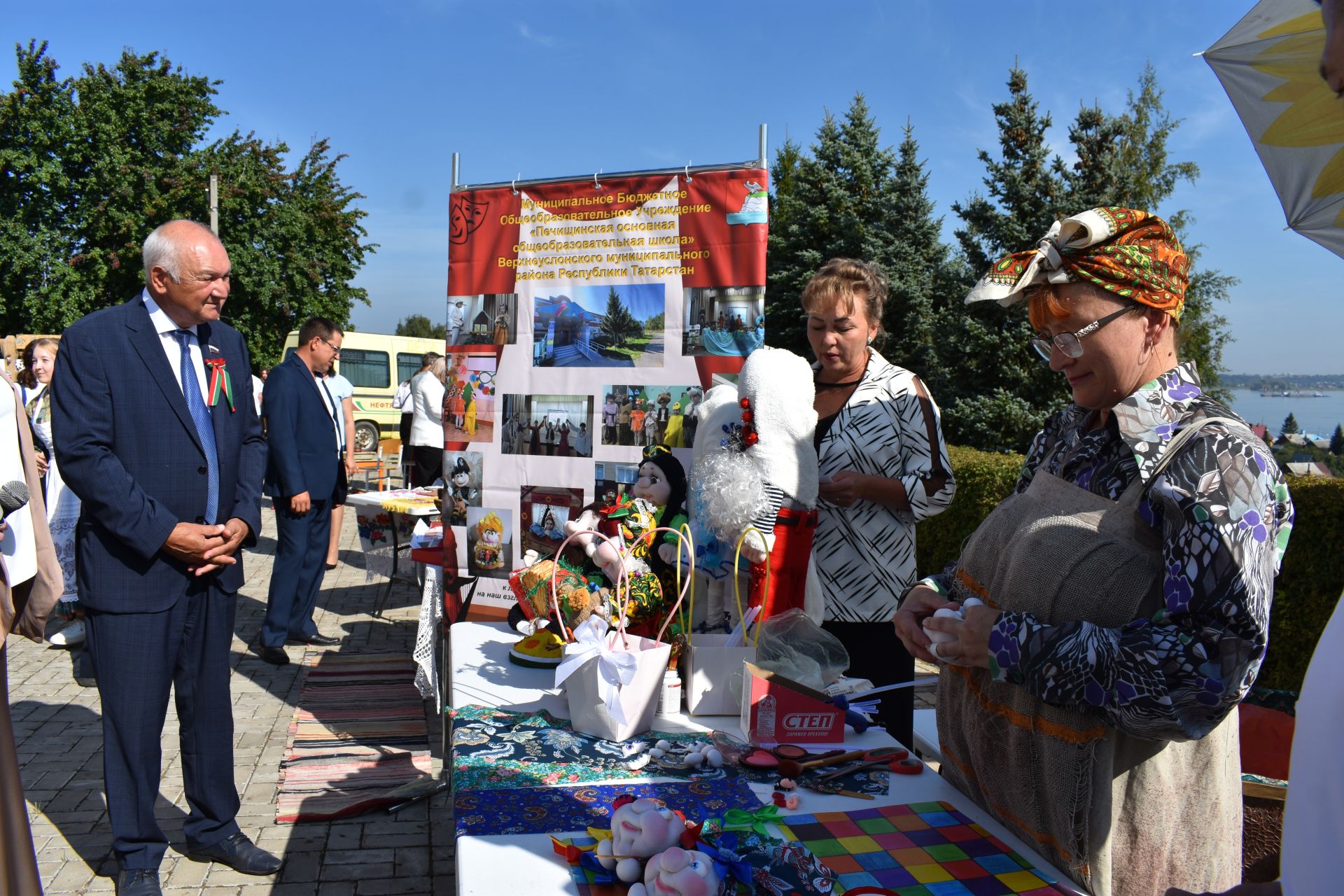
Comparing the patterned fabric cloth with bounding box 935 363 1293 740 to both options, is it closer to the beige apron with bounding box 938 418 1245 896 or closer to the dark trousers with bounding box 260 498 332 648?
the beige apron with bounding box 938 418 1245 896

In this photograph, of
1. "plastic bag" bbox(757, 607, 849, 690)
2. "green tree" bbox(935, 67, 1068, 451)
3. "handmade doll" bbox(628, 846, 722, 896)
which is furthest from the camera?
"green tree" bbox(935, 67, 1068, 451)

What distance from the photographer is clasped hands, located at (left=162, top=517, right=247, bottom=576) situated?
2.72 m

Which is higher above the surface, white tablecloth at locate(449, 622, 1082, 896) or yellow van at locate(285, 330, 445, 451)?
yellow van at locate(285, 330, 445, 451)

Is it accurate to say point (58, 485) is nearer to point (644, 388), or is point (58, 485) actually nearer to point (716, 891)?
point (644, 388)

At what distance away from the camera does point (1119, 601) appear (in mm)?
1338

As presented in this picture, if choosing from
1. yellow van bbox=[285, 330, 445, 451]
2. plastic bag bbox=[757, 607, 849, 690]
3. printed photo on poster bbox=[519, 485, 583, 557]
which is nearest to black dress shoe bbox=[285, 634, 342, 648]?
printed photo on poster bbox=[519, 485, 583, 557]

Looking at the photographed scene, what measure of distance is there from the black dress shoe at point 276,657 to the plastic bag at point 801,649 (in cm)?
442

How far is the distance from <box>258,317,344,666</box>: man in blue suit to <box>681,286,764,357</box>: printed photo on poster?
317cm

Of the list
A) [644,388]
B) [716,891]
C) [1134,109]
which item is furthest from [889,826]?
[1134,109]

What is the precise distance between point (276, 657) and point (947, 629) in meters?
5.08

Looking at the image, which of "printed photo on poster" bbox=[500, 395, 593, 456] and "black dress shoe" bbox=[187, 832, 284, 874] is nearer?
"black dress shoe" bbox=[187, 832, 284, 874]

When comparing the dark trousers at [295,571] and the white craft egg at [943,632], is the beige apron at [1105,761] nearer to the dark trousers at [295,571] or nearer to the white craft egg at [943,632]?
the white craft egg at [943,632]

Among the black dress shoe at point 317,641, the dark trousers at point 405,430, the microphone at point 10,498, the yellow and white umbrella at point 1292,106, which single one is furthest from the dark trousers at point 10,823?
the dark trousers at point 405,430

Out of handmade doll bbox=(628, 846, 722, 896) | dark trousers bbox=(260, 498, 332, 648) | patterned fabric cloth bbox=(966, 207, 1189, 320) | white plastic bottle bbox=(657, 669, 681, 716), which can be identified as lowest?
dark trousers bbox=(260, 498, 332, 648)
